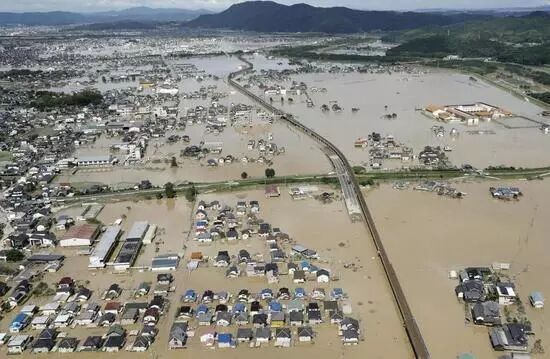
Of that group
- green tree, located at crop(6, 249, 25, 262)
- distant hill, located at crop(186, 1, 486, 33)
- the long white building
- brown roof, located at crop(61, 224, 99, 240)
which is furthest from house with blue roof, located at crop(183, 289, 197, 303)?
distant hill, located at crop(186, 1, 486, 33)

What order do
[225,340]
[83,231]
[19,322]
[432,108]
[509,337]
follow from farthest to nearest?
[432,108], [83,231], [19,322], [225,340], [509,337]

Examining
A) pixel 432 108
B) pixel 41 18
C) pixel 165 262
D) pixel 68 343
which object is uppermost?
pixel 41 18

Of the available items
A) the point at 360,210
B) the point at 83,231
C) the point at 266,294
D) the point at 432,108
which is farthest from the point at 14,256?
the point at 432,108

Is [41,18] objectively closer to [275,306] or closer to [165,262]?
[165,262]

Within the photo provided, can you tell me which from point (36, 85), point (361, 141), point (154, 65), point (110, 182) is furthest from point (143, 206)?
point (154, 65)

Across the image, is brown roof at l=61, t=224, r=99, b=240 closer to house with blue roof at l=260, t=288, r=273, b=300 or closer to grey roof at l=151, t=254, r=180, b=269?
grey roof at l=151, t=254, r=180, b=269

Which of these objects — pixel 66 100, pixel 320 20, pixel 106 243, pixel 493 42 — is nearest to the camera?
pixel 106 243
